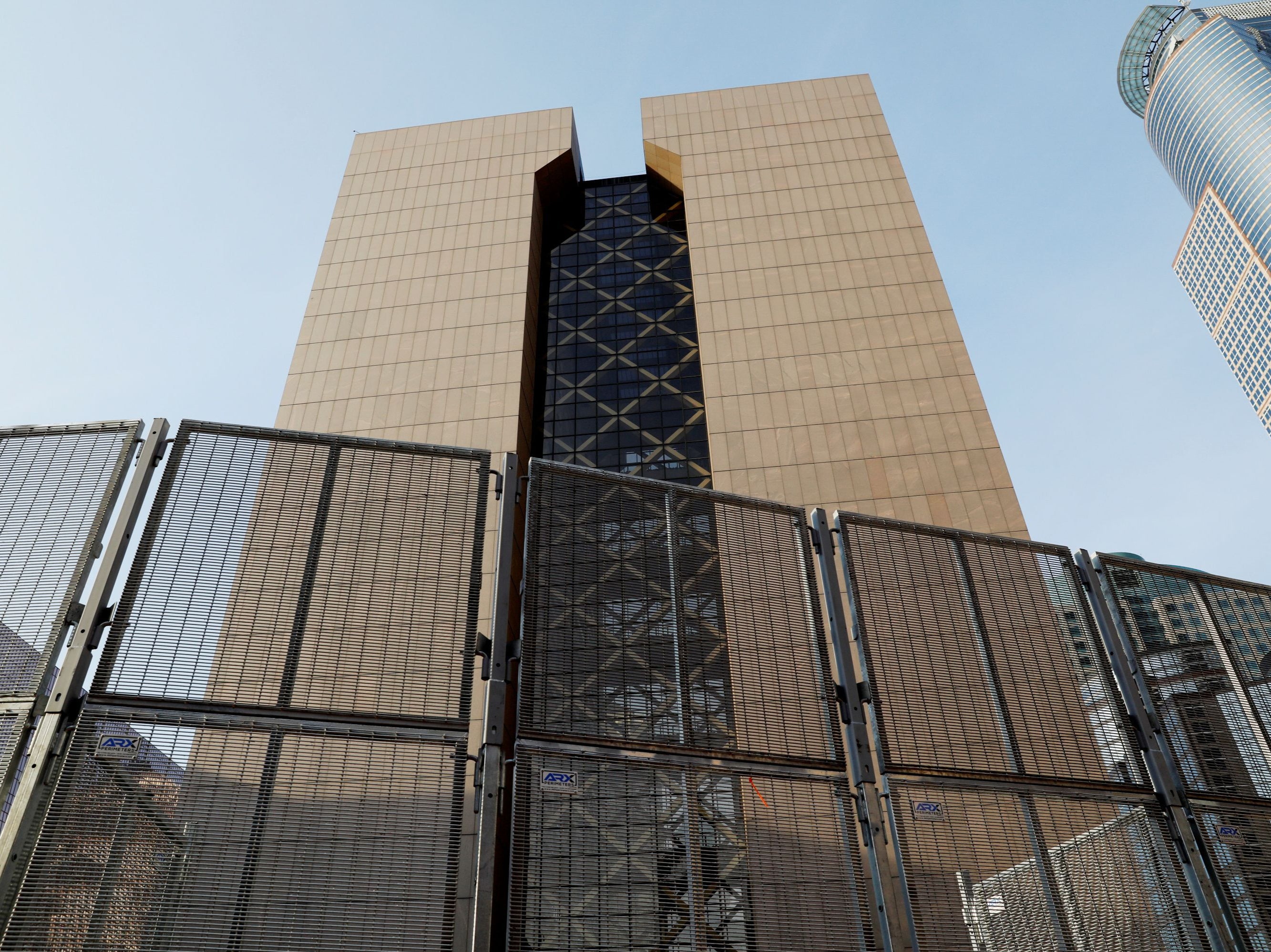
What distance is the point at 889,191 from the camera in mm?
38062

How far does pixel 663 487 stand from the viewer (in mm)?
11008

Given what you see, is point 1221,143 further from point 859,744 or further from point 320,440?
point 320,440

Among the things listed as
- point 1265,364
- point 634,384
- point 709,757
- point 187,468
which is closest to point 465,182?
point 634,384

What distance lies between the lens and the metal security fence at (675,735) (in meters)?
7.99

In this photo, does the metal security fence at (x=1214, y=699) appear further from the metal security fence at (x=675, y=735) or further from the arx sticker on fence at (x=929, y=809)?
the metal security fence at (x=675, y=735)

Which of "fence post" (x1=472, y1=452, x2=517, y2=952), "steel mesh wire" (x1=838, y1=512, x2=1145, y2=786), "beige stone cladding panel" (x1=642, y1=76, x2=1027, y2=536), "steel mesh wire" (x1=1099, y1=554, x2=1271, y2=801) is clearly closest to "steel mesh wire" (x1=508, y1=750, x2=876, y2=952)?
"fence post" (x1=472, y1=452, x2=517, y2=952)

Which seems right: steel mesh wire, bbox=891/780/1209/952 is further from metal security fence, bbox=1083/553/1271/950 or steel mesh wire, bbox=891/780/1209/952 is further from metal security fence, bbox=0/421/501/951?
metal security fence, bbox=0/421/501/951

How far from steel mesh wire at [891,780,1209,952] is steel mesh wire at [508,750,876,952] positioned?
2.42 feet

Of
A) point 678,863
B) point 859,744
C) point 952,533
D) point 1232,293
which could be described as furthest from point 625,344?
point 1232,293

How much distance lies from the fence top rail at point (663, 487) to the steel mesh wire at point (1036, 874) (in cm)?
354

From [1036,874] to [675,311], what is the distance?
3020 centimetres

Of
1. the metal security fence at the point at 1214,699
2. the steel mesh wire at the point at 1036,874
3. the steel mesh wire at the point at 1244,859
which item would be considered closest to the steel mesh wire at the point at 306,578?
the steel mesh wire at the point at 1036,874

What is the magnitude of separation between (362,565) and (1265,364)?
173 metres

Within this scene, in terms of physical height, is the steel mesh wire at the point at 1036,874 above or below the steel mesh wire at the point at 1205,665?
below
